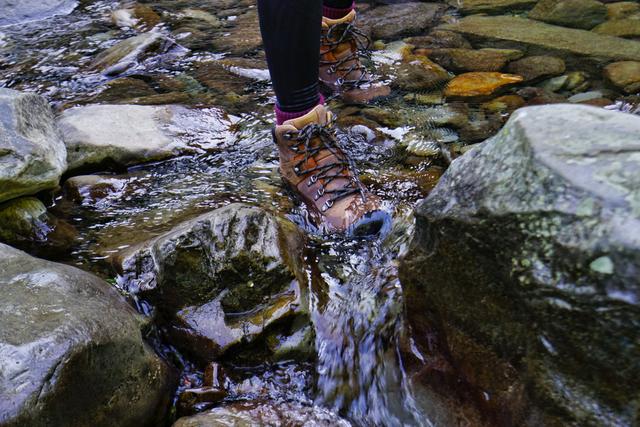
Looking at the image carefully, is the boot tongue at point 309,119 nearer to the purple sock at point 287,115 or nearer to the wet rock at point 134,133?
the purple sock at point 287,115

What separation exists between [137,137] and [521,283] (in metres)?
2.24

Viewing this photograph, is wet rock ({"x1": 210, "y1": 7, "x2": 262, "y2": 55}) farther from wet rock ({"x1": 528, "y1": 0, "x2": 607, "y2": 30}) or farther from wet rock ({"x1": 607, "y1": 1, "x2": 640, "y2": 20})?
wet rock ({"x1": 607, "y1": 1, "x2": 640, "y2": 20})

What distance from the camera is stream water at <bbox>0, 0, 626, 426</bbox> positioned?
1690 millimetres

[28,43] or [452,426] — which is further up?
[452,426]

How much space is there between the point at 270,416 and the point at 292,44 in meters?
1.27

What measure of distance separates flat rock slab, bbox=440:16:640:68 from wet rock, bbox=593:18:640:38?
13 cm

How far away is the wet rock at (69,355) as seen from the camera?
128 centimetres

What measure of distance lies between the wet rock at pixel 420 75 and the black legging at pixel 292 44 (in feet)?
4.92

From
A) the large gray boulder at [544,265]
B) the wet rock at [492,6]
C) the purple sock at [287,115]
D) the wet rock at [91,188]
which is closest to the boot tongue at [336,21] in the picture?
the purple sock at [287,115]

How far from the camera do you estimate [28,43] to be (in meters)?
4.73

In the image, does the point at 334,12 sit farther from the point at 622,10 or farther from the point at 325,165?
the point at 622,10

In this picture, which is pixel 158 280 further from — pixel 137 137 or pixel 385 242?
pixel 137 137

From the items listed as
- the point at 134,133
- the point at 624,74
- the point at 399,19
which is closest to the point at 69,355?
the point at 134,133

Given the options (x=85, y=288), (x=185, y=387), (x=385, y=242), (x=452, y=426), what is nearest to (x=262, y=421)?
(x=185, y=387)
